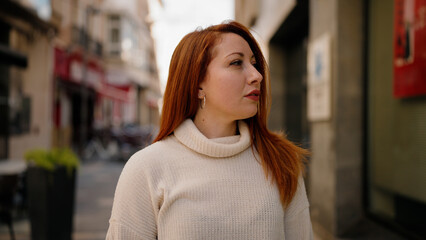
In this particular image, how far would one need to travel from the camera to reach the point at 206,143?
1771 millimetres

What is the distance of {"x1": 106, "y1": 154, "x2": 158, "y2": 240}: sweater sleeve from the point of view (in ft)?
5.45

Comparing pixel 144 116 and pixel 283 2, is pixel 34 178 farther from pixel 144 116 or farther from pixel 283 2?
pixel 144 116

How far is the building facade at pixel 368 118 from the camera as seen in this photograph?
3.27 m

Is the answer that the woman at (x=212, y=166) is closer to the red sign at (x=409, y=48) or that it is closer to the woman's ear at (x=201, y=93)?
the woman's ear at (x=201, y=93)

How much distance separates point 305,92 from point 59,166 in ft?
14.9

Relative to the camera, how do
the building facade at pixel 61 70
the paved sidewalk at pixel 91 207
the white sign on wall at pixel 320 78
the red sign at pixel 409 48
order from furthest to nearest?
the building facade at pixel 61 70 < the paved sidewalk at pixel 91 207 < the white sign on wall at pixel 320 78 < the red sign at pixel 409 48

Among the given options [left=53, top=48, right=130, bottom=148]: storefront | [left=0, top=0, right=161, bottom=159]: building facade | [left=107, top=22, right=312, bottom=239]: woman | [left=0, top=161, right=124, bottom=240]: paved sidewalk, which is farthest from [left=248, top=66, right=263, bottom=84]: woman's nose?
[left=53, top=48, right=130, bottom=148]: storefront

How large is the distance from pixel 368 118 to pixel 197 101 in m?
2.73

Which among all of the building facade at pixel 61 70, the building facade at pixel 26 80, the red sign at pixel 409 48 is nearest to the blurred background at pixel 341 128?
the red sign at pixel 409 48

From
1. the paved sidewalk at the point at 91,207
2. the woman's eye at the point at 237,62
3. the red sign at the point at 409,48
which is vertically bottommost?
the paved sidewalk at the point at 91,207

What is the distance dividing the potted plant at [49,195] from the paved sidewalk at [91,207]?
2.72 feet

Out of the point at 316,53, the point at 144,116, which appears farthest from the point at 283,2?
the point at 144,116

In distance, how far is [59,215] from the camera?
436cm

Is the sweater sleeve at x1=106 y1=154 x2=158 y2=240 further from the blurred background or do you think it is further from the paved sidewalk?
the paved sidewalk
